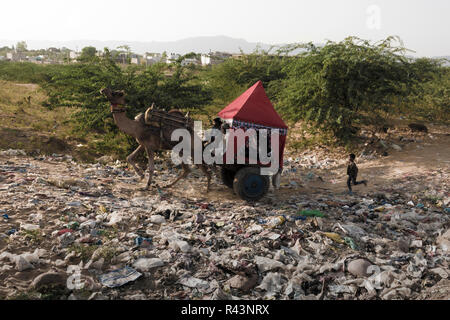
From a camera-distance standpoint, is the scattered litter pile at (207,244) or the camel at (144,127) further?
the camel at (144,127)

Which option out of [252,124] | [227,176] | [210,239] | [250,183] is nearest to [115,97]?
[252,124]

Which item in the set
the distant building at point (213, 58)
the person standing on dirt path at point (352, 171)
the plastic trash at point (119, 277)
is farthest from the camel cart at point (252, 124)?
the distant building at point (213, 58)

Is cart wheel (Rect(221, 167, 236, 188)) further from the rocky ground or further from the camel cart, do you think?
the camel cart

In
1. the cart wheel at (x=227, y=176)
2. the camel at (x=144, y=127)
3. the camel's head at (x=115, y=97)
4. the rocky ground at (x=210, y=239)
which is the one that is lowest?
the rocky ground at (x=210, y=239)

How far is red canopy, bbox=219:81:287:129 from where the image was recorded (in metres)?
5.32

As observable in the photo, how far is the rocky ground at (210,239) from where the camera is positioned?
3207 millimetres

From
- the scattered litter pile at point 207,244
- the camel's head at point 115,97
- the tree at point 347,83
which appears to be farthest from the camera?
the tree at point 347,83

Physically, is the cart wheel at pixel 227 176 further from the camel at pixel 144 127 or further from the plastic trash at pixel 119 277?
the plastic trash at pixel 119 277

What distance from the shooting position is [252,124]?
539cm

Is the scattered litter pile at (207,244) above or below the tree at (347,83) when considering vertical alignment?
below

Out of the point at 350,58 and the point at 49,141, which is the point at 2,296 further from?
the point at 350,58

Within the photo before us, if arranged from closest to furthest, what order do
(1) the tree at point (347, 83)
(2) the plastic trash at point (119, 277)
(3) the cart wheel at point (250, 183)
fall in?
(2) the plastic trash at point (119, 277) → (3) the cart wheel at point (250, 183) → (1) the tree at point (347, 83)

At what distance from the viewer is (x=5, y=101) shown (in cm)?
1309
